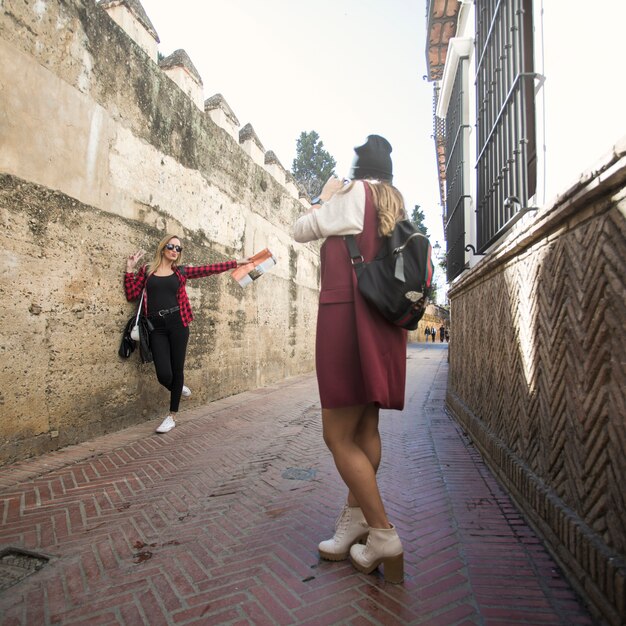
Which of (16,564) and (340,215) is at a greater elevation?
(340,215)

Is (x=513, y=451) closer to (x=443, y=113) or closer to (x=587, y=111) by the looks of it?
(x=587, y=111)

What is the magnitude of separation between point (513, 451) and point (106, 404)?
3.52 m

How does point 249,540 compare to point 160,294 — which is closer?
point 249,540

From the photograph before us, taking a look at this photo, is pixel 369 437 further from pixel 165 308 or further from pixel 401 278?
pixel 165 308

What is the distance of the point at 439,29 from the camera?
8.22 meters

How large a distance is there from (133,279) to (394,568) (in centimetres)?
374

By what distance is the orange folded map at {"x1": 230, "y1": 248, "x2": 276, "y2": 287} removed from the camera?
521cm

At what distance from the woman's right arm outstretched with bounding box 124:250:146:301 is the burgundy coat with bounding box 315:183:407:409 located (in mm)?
3192

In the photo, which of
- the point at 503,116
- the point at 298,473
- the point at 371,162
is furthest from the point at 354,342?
the point at 503,116

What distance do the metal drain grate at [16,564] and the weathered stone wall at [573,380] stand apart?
2.28 m

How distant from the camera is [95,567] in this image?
2.09 metres

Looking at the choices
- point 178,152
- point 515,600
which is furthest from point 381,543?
point 178,152

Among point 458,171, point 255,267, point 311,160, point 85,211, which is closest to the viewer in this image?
point 85,211

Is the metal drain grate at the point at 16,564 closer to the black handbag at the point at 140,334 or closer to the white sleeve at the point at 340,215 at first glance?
the white sleeve at the point at 340,215
